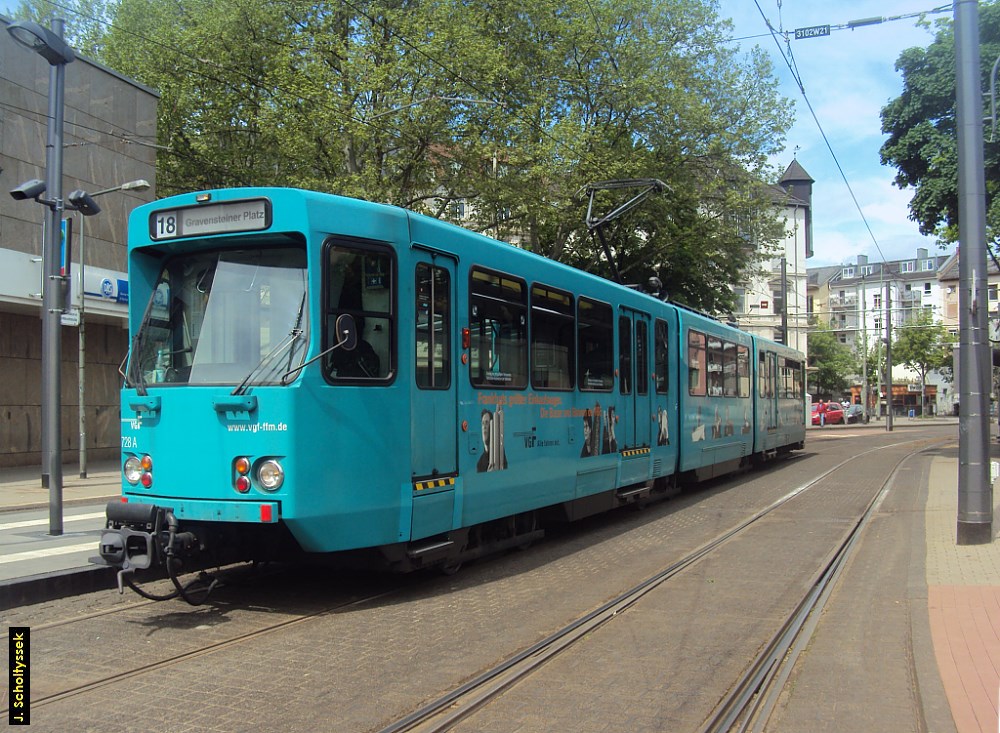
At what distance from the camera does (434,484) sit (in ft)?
24.1

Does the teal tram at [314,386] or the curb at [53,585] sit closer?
the teal tram at [314,386]

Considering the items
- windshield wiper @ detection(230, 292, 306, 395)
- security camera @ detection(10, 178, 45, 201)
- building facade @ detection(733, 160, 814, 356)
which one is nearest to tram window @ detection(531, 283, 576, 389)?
windshield wiper @ detection(230, 292, 306, 395)

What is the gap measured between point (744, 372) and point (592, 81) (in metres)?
12.1

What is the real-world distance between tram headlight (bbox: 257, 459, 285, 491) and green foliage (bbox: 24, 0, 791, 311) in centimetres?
1527

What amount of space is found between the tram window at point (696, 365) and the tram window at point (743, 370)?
110 inches

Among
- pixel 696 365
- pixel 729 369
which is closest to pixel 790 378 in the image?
pixel 729 369

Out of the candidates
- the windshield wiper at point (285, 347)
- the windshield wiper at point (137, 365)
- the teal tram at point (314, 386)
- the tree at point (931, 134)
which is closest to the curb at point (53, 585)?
the teal tram at point (314, 386)

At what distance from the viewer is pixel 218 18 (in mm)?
23703

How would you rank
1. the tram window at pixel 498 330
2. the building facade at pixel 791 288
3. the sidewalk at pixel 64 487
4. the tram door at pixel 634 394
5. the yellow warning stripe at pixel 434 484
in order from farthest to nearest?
the building facade at pixel 791 288
the sidewalk at pixel 64 487
the tram door at pixel 634 394
the tram window at pixel 498 330
the yellow warning stripe at pixel 434 484

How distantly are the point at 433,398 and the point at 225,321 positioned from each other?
185cm

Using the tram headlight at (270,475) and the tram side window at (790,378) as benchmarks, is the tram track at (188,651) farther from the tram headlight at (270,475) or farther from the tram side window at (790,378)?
the tram side window at (790,378)

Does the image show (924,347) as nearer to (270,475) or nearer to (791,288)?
(791,288)

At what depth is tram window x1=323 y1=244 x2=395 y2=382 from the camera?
654 centimetres

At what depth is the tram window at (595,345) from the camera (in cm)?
1035
